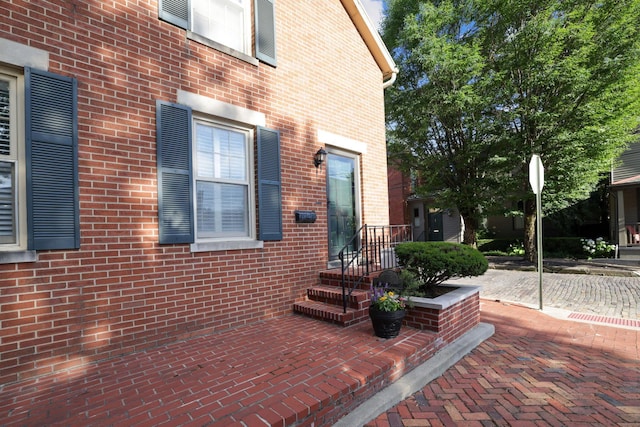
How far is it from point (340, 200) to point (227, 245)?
248 cm

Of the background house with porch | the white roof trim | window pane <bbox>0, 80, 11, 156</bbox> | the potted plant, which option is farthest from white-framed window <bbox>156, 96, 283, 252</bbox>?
the background house with porch

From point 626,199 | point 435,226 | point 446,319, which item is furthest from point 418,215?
point 446,319

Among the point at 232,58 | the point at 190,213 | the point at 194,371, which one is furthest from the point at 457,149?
the point at 194,371

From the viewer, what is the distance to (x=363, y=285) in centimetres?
466

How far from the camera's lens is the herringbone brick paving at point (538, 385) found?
250 centimetres

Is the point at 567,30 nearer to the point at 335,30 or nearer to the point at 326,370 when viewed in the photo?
the point at 335,30

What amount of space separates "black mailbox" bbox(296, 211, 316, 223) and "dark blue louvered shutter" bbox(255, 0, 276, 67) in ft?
A: 7.64

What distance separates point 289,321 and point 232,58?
3.77 m

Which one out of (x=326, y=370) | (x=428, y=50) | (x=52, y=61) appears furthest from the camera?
(x=428, y=50)

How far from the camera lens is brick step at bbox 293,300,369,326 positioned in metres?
4.05

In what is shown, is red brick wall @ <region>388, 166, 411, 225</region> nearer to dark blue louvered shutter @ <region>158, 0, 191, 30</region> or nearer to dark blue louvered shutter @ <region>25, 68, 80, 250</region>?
dark blue louvered shutter @ <region>158, 0, 191, 30</region>

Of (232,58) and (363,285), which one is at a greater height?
(232,58)

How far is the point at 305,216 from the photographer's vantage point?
4996mm

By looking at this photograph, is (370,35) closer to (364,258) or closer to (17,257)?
(364,258)
